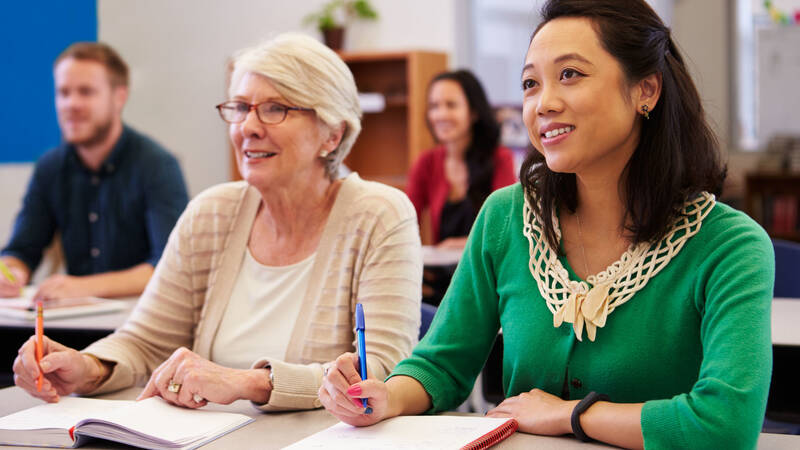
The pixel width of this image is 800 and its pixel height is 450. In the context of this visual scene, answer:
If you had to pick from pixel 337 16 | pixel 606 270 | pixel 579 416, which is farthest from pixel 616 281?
pixel 337 16

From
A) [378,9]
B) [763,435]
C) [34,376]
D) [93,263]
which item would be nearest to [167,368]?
[34,376]

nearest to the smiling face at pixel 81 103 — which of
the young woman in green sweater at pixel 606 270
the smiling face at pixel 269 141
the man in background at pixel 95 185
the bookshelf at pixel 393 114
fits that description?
the man in background at pixel 95 185

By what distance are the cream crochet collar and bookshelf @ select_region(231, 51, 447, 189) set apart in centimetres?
471

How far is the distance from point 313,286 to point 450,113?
3.05 meters

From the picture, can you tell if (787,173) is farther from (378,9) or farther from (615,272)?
(615,272)

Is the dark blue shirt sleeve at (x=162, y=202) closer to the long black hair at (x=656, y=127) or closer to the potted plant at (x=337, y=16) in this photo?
the long black hair at (x=656, y=127)

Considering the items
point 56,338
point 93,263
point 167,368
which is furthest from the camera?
point 93,263

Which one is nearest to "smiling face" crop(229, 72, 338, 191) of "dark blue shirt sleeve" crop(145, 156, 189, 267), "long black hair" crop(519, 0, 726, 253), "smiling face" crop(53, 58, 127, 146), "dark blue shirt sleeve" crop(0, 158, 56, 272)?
"long black hair" crop(519, 0, 726, 253)

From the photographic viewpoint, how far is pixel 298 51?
78.6 inches

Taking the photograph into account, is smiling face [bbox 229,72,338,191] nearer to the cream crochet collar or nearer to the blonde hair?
the blonde hair

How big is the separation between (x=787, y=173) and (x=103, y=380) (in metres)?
5.57

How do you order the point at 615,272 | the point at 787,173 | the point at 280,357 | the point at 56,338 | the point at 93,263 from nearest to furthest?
the point at 615,272
the point at 280,357
the point at 56,338
the point at 93,263
the point at 787,173

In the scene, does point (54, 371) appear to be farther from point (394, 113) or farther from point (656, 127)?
point (394, 113)

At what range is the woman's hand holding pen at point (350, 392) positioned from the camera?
1.36 meters
